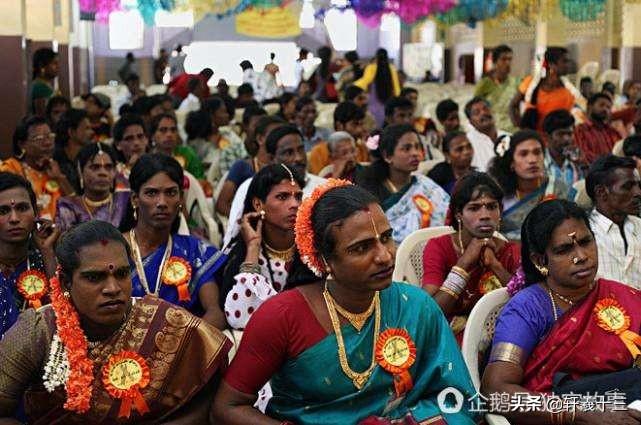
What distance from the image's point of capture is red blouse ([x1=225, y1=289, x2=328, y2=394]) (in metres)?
2.88

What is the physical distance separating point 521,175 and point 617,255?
1.26m

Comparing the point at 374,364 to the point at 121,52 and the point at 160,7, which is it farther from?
the point at 121,52

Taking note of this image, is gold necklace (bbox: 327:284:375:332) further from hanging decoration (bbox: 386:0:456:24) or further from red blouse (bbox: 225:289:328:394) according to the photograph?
hanging decoration (bbox: 386:0:456:24)

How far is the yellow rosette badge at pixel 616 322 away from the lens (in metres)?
3.36

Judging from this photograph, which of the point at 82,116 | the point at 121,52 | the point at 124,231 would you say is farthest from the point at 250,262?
the point at 121,52

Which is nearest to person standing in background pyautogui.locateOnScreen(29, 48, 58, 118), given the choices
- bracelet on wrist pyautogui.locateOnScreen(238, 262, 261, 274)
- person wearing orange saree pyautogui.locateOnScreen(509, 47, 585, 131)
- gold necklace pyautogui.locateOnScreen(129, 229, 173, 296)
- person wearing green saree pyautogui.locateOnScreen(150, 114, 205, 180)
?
person wearing green saree pyautogui.locateOnScreen(150, 114, 205, 180)

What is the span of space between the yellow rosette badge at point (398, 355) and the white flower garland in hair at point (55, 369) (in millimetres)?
843

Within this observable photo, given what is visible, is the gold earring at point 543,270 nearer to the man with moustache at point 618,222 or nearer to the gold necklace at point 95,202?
the man with moustache at point 618,222

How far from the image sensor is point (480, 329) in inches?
144

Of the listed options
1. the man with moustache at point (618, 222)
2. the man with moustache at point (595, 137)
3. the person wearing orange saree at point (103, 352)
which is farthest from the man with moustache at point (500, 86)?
the person wearing orange saree at point (103, 352)

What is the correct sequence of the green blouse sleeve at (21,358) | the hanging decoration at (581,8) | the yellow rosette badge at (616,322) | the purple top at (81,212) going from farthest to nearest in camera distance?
the hanging decoration at (581,8), the purple top at (81,212), the yellow rosette badge at (616,322), the green blouse sleeve at (21,358)

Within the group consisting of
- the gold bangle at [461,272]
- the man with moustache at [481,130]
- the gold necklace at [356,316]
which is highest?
the man with moustache at [481,130]

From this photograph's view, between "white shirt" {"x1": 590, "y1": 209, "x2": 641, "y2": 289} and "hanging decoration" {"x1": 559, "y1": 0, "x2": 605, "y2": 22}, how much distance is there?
10.9m

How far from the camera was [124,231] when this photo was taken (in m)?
4.47
